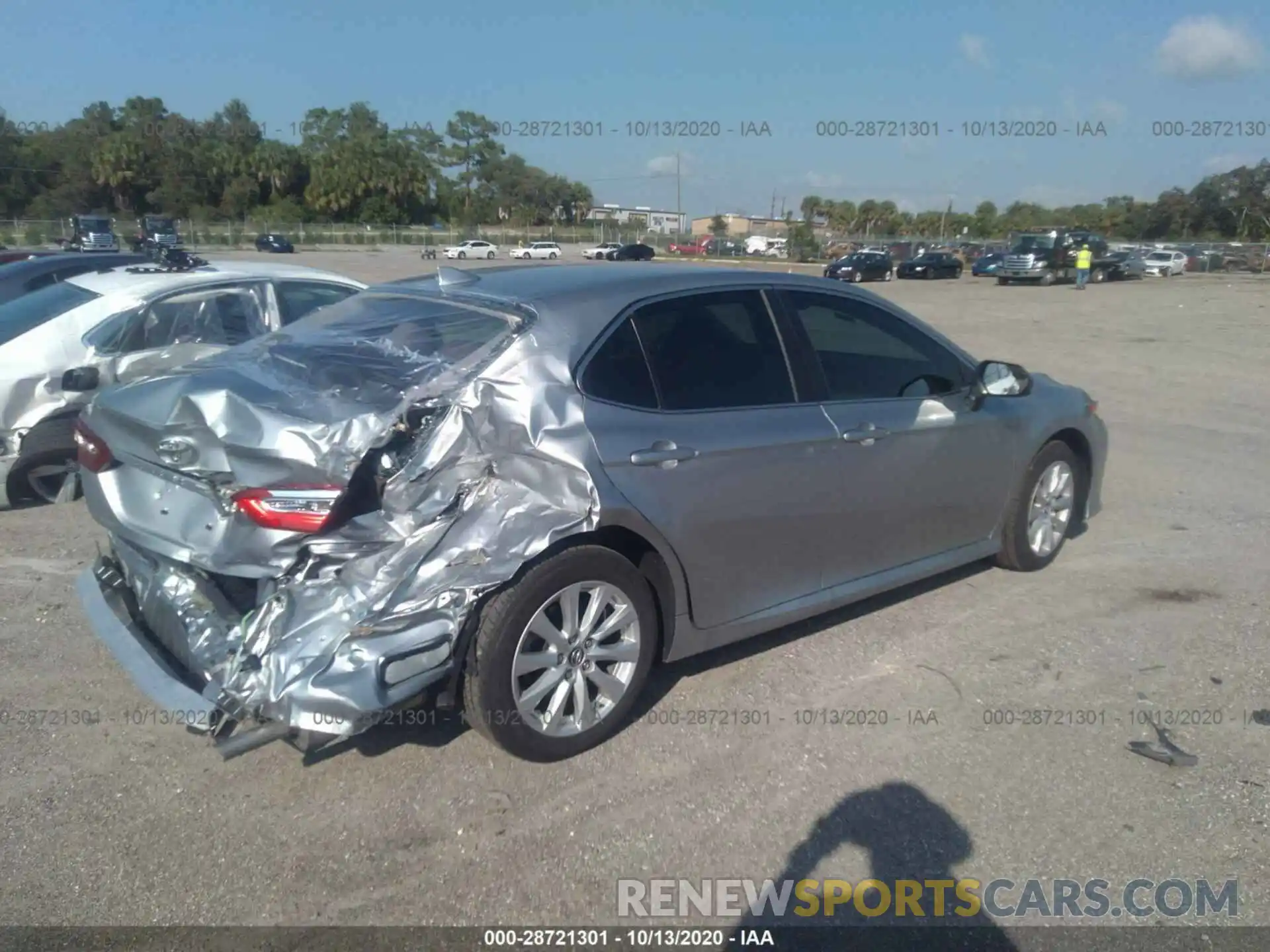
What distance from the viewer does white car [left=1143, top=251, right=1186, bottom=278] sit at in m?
46.2

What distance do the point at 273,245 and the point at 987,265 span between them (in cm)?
3857

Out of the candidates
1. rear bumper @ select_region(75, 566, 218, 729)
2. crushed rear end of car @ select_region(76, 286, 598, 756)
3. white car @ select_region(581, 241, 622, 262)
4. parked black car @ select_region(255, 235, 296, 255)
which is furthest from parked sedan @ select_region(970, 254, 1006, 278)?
rear bumper @ select_region(75, 566, 218, 729)

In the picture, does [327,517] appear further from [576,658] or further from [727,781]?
[727,781]

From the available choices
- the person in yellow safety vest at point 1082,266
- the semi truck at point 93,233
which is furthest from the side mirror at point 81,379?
the person in yellow safety vest at point 1082,266

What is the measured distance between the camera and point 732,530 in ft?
12.9

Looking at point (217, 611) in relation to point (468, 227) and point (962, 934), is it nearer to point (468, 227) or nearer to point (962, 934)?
point (962, 934)

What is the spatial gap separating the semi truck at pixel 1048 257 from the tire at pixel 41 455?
123 feet

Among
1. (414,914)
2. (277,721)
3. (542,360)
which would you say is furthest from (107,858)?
(542,360)

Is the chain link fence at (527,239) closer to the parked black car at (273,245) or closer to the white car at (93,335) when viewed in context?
the parked black car at (273,245)

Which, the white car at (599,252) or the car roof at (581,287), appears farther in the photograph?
the white car at (599,252)

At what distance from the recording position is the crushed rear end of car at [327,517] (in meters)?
3.09

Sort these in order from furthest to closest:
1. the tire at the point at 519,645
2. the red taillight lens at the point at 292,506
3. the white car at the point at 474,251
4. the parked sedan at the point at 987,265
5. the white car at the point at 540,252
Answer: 1. the white car at the point at 474,251
2. the white car at the point at 540,252
3. the parked sedan at the point at 987,265
4. the tire at the point at 519,645
5. the red taillight lens at the point at 292,506

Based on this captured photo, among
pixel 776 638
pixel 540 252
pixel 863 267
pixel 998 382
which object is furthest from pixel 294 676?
pixel 540 252

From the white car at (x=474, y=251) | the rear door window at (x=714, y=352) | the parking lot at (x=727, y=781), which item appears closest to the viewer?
the parking lot at (x=727, y=781)
